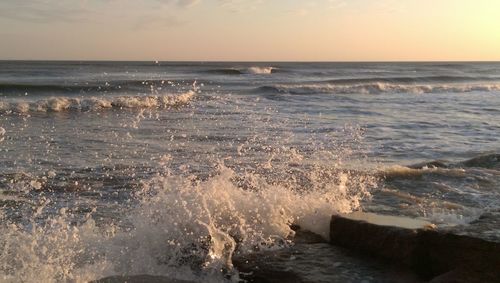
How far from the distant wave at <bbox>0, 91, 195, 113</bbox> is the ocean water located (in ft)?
3.35

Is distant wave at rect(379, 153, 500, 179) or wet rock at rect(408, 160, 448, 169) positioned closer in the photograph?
distant wave at rect(379, 153, 500, 179)

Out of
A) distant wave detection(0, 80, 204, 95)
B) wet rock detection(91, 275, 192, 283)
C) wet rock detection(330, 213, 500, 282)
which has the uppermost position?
distant wave detection(0, 80, 204, 95)

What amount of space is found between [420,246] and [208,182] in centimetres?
220

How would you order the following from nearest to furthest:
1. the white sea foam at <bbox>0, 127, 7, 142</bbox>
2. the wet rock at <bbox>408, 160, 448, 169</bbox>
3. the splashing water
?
the splashing water < the wet rock at <bbox>408, 160, 448, 169</bbox> < the white sea foam at <bbox>0, 127, 7, 142</bbox>

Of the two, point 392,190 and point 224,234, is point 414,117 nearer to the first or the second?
point 392,190

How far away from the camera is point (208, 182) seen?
16.6 feet

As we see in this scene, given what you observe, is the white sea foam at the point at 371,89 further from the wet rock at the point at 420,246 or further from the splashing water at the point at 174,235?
the wet rock at the point at 420,246

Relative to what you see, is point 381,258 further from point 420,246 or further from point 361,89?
point 361,89

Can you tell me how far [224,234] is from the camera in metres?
4.21

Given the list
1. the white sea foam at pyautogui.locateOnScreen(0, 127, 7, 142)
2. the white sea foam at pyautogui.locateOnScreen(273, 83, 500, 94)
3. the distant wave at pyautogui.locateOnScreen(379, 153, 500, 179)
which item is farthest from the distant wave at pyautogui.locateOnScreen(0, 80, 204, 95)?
the distant wave at pyautogui.locateOnScreen(379, 153, 500, 179)

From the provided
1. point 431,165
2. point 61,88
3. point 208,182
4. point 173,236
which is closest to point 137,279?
point 173,236

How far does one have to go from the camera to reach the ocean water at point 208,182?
159 inches

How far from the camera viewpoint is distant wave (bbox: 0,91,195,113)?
637 inches

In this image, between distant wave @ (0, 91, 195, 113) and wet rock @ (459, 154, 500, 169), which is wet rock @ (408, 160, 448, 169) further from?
distant wave @ (0, 91, 195, 113)
